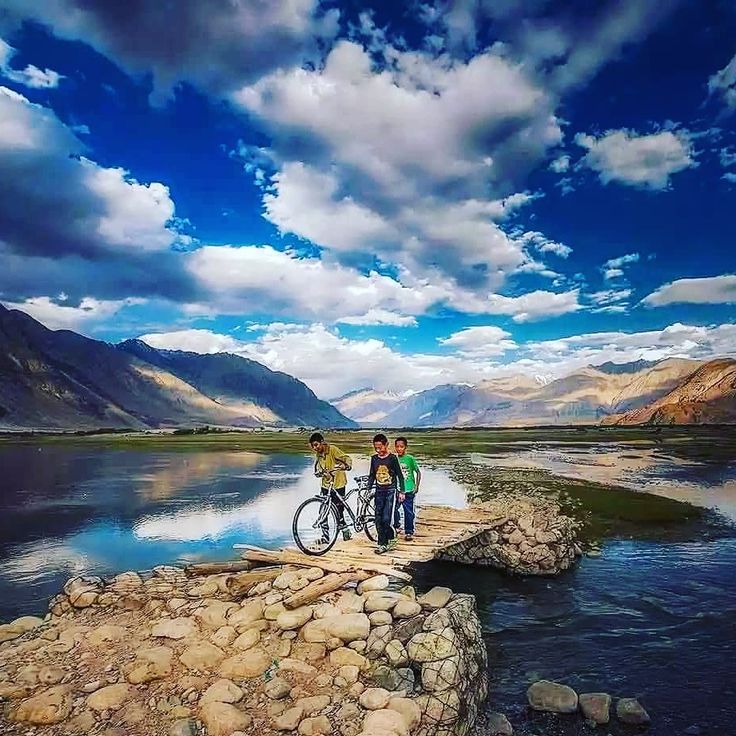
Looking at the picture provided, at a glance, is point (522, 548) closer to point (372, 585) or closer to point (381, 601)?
point (372, 585)

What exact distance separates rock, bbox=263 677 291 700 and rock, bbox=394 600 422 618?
325cm

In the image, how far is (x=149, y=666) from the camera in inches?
494

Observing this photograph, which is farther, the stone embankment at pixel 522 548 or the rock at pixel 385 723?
the stone embankment at pixel 522 548

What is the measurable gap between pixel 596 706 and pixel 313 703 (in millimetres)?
6522

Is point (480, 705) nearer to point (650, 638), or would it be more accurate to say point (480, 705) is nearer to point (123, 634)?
point (650, 638)

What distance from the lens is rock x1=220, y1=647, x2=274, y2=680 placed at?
12586mm

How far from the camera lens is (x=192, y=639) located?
547 inches

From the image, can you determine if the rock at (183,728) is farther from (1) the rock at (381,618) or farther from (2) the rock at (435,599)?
(2) the rock at (435,599)

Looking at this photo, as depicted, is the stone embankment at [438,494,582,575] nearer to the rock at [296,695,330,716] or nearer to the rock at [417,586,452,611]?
the rock at [417,586,452,611]

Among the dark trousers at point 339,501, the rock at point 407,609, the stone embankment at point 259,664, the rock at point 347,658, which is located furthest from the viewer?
the dark trousers at point 339,501

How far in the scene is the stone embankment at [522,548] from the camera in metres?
23.7

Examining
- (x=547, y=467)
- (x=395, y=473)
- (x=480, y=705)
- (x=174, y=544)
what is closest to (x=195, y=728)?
(x=480, y=705)

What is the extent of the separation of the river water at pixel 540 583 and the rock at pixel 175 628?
7526mm

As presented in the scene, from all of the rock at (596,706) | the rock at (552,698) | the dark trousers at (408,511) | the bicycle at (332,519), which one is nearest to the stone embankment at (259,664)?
the rock at (552,698)
